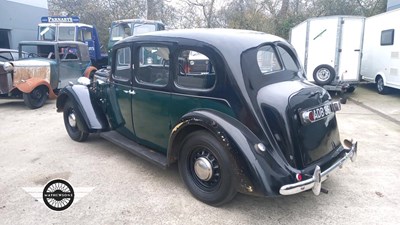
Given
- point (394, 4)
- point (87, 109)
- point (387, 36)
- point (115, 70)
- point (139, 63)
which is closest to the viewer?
point (139, 63)

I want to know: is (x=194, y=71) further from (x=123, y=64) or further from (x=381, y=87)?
(x=381, y=87)

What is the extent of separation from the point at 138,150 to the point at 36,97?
5.55 m

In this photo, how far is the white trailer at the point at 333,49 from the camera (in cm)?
954

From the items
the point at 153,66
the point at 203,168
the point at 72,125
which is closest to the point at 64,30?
the point at 72,125

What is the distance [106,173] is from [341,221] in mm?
2862

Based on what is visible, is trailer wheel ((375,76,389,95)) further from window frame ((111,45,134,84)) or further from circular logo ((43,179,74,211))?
circular logo ((43,179,74,211))

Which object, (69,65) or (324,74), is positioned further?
(324,74)

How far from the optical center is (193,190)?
11.3 ft

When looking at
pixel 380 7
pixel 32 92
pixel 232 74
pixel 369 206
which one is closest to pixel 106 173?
pixel 232 74

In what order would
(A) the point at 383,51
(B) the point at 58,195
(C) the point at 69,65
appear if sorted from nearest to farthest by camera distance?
(B) the point at 58,195, (C) the point at 69,65, (A) the point at 383,51

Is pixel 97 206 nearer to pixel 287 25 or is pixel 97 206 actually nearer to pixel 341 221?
pixel 341 221

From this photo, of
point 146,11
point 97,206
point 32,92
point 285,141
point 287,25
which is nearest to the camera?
point 285,141

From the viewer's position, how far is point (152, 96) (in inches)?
152

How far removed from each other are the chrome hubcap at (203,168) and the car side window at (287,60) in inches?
60.6
